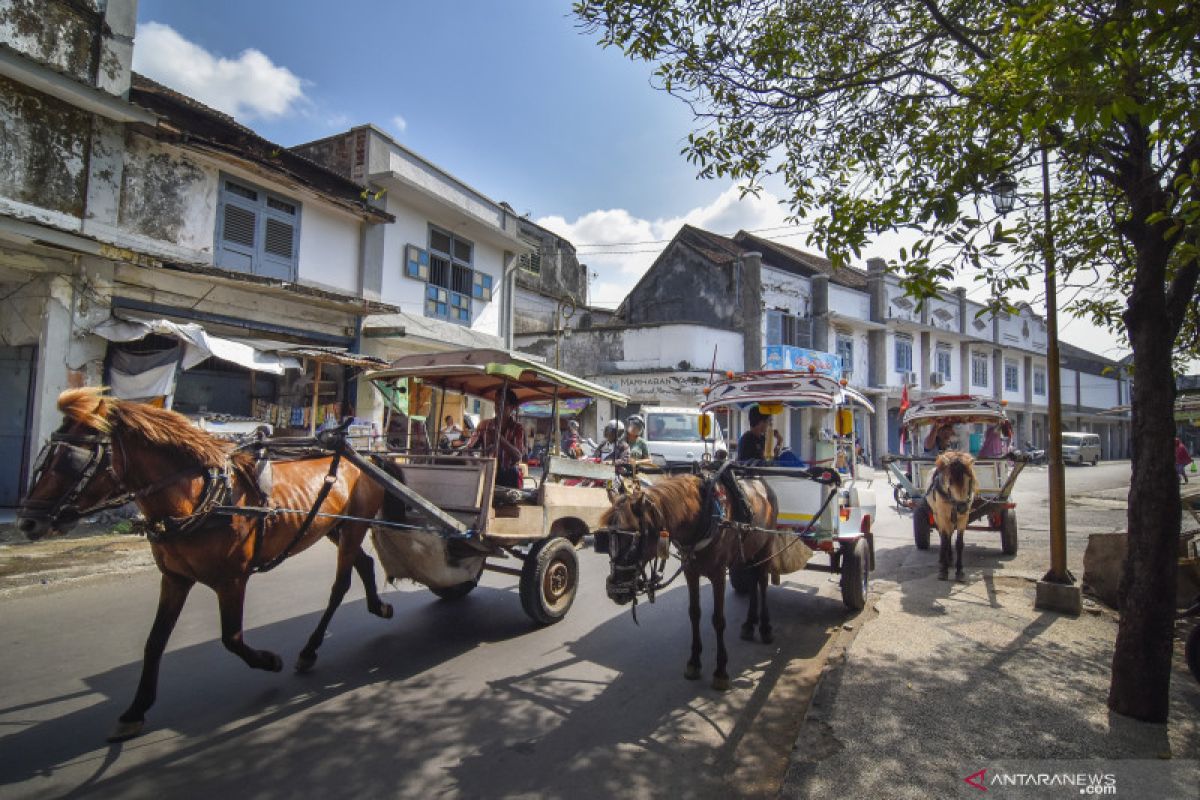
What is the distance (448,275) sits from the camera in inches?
670

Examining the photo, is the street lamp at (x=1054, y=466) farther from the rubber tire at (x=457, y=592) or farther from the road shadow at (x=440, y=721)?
the rubber tire at (x=457, y=592)

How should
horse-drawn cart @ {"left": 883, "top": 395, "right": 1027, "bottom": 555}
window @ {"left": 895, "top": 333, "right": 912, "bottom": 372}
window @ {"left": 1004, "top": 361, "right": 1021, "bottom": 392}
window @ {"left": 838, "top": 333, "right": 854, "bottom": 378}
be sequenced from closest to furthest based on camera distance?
horse-drawn cart @ {"left": 883, "top": 395, "right": 1027, "bottom": 555}
window @ {"left": 838, "top": 333, "right": 854, "bottom": 378}
window @ {"left": 895, "top": 333, "right": 912, "bottom": 372}
window @ {"left": 1004, "top": 361, "right": 1021, "bottom": 392}

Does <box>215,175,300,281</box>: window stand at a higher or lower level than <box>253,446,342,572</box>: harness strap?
higher

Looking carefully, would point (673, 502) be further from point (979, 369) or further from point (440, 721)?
point (979, 369)

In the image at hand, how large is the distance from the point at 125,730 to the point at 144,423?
1.77m

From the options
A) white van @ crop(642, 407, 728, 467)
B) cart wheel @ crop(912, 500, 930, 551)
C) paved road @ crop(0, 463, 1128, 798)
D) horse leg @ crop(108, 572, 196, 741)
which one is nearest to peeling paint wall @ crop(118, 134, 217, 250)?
paved road @ crop(0, 463, 1128, 798)

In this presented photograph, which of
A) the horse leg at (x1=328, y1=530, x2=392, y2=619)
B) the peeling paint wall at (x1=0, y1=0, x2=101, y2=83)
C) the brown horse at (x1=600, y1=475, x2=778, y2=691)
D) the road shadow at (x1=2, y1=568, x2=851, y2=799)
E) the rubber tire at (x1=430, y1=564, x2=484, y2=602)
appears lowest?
the road shadow at (x1=2, y1=568, x2=851, y2=799)

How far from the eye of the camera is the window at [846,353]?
29420 mm

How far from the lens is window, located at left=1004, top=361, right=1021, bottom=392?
130 ft

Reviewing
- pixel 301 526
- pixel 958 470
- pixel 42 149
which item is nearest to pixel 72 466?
pixel 301 526

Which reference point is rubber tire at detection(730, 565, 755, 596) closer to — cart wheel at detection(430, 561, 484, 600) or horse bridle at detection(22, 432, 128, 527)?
cart wheel at detection(430, 561, 484, 600)

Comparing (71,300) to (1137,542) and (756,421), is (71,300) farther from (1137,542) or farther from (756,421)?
(1137,542)

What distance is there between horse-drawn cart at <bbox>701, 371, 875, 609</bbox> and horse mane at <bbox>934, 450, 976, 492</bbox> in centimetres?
132

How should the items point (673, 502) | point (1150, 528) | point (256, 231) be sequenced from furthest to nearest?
point (256, 231) < point (673, 502) < point (1150, 528)
